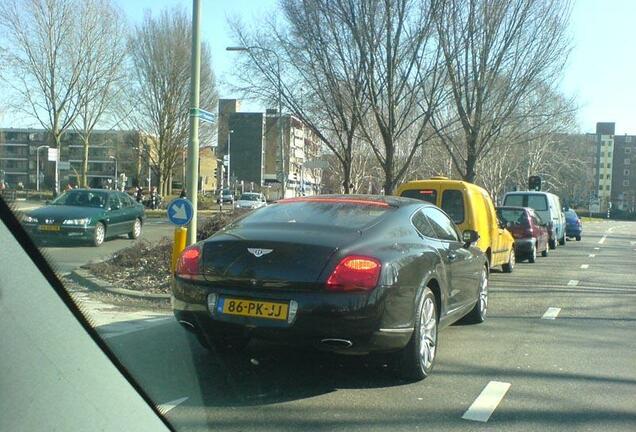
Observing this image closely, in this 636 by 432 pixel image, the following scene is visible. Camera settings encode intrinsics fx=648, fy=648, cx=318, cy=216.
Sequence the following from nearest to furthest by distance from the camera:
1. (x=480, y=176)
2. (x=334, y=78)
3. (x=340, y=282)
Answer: (x=340, y=282)
(x=334, y=78)
(x=480, y=176)

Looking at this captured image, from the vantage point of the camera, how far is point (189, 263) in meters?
5.40

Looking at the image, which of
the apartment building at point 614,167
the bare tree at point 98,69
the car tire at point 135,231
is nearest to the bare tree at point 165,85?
the bare tree at point 98,69

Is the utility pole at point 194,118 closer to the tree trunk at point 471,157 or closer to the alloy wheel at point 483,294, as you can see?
the alloy wheel at point 483,294

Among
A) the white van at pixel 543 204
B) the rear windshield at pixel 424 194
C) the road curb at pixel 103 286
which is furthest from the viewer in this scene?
the white van at pixel 543 204

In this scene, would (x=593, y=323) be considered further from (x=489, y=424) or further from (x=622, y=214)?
(x=622, y=214)

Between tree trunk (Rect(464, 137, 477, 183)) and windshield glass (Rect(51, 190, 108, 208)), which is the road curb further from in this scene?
tree trunk (Rect(464, 137, 477, 183))

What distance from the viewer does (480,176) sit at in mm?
55656

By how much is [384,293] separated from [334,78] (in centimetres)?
1369

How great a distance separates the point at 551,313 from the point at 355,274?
17.2ft

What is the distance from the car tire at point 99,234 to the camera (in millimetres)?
16389

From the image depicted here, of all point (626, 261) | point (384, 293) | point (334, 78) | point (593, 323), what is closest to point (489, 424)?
point (384, 293)

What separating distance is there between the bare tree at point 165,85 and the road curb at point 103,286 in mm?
22594

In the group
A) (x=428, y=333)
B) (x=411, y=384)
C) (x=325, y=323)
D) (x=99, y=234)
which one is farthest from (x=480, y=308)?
(x=99, y=234)

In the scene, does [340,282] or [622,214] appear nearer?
[340,282]
